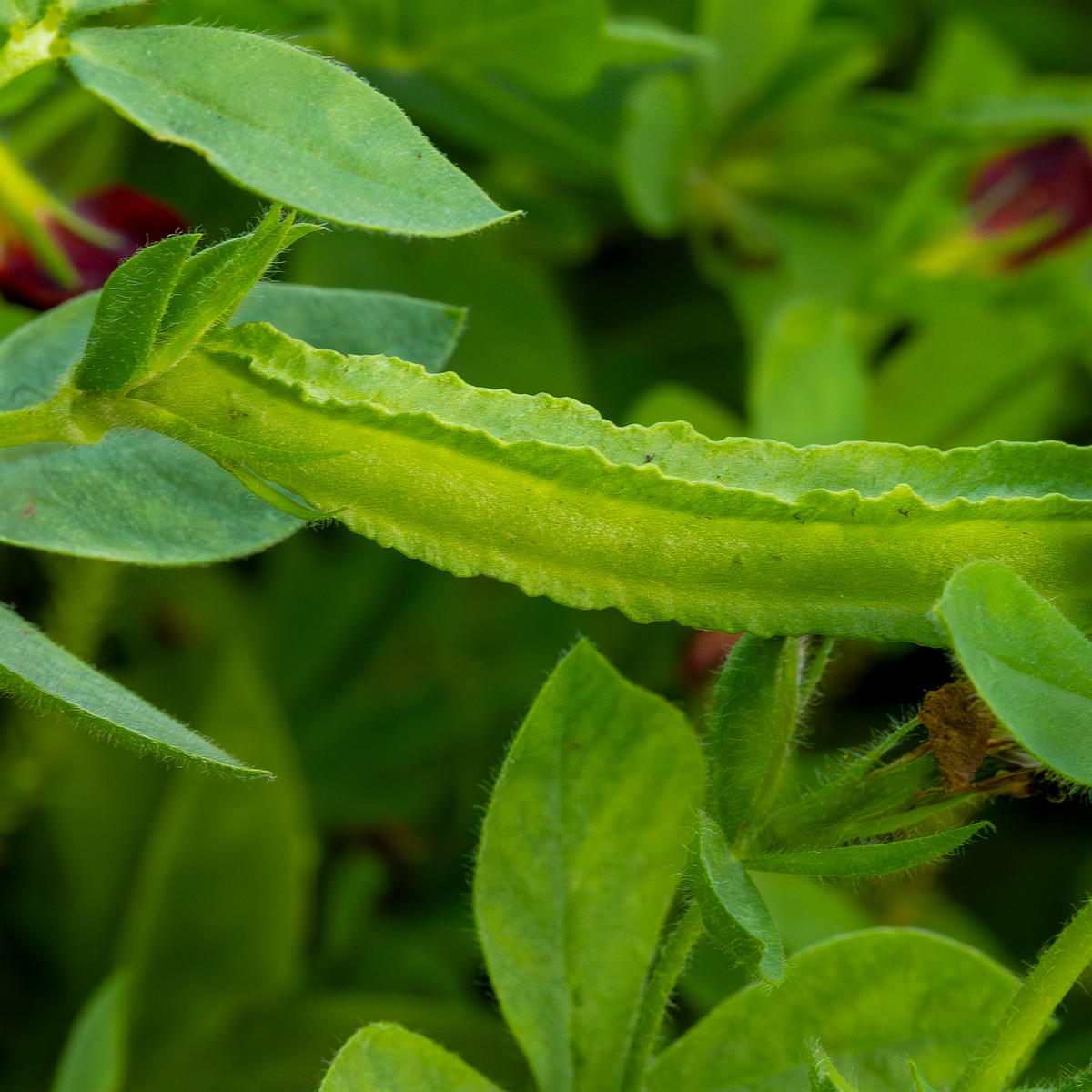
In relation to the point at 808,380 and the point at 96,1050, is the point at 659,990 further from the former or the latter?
the point at 808,380

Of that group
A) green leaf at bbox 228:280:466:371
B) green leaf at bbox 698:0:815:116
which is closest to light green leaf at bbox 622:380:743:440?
green leaf at bbox 698:0:815:116

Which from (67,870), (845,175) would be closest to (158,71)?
(67,870)

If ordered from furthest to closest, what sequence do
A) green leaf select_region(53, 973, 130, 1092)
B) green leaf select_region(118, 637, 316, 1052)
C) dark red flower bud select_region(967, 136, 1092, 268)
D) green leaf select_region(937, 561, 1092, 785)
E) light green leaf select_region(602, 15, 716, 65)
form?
dark red flower bud select_region(967, 136, 1092, 268) < green leaf select_region(118, 637, 316, 1052) < light green leaf select_region(602, 15, 716, 65) < green leaf select_region(53, 973, 130, 1092) < green leaf select_region(937, 561, 1092, 785)

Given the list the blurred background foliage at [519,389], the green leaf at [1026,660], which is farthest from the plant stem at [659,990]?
the blurred background foliage at [519,389]

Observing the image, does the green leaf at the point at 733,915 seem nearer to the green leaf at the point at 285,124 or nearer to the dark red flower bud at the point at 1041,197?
the green leaf at the point at 285,124

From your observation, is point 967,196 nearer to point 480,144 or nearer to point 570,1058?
point 480,144

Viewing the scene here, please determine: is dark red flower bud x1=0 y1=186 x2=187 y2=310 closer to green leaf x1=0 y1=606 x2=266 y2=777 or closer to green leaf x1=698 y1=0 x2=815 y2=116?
green leaf x1=0 y1=606 x2=266 y2=777
